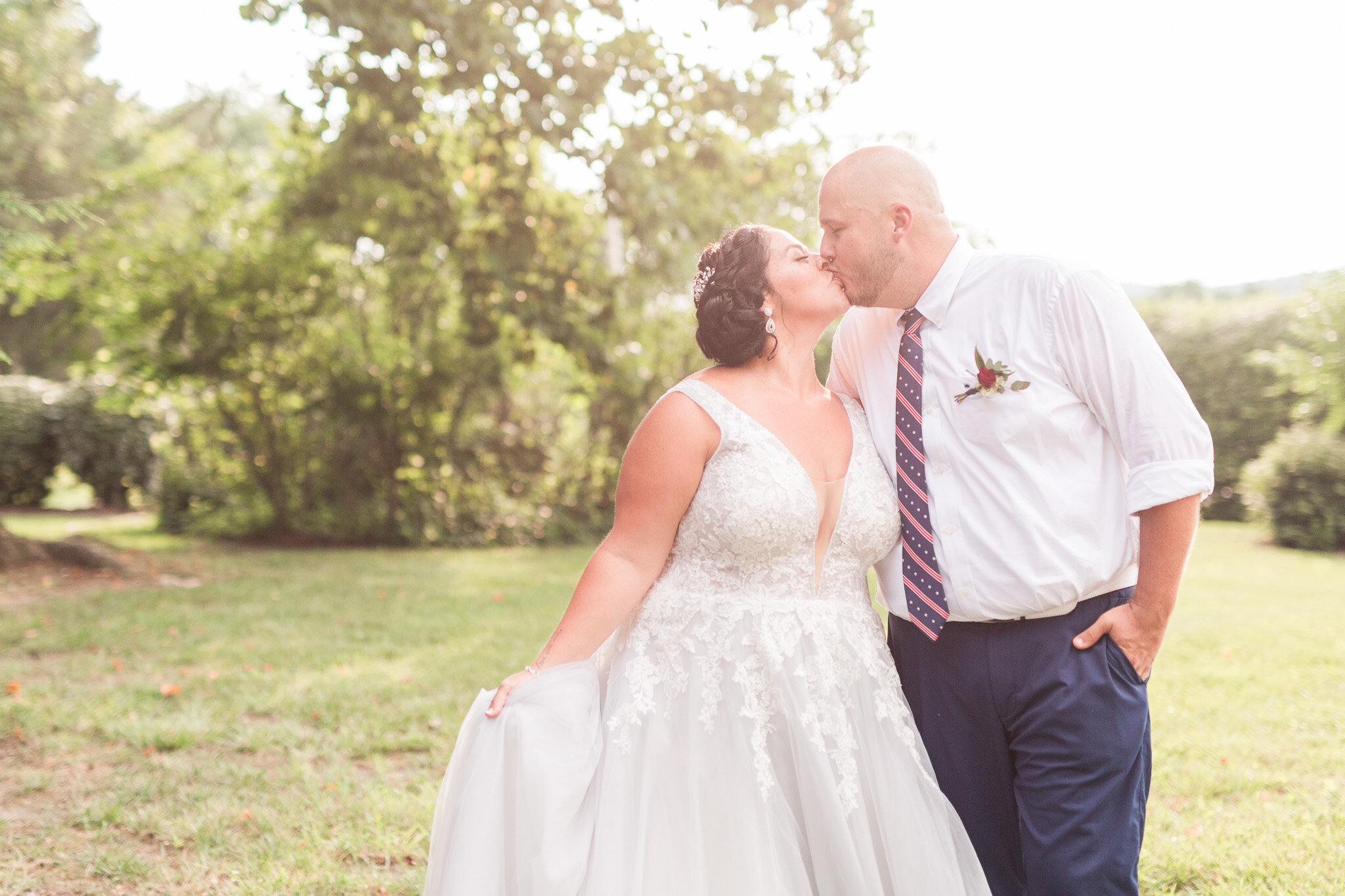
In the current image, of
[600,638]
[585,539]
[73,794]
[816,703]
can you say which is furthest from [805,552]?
[585,539]

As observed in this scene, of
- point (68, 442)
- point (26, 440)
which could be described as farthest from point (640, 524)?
point (26, 440)

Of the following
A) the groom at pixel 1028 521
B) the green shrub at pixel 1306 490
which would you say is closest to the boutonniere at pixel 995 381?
the groom at pixel 1028 521

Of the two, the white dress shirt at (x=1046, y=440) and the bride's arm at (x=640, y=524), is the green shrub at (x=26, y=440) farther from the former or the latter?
the white dress shirt at (x=1046, y=440)

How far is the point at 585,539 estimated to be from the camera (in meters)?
13.0

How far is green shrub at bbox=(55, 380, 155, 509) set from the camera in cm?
1511

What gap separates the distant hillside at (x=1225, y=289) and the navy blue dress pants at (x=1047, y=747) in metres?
12.1

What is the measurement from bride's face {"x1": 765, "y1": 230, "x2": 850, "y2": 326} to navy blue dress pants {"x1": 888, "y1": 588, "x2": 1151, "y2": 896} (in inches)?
37.0

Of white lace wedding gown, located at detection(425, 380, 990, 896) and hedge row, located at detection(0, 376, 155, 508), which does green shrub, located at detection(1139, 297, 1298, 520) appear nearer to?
white lace wedding gown, located at detection(425, 380, 990, 896)

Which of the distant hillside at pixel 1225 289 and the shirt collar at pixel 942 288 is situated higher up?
the distant hillside at pixel 1225 289

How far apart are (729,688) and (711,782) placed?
0.23m

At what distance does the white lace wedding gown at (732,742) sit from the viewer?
85.9 inches

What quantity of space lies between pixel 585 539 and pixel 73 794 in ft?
29.9

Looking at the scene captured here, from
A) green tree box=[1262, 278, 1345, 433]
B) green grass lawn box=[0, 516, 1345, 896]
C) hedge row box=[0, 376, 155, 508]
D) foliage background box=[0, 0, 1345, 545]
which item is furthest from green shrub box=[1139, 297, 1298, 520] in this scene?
hedge row box=[0, 376, 155, 508]

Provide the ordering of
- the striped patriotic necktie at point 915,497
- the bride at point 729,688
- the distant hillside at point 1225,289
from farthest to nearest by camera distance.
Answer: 1. the distant hillside at point 1225,289
2. the striped patriotic necktie at point 915,497
3. the bride at point 729,688
